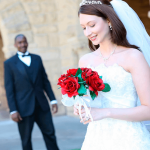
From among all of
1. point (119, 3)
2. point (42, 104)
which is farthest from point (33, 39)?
point (119, 3)

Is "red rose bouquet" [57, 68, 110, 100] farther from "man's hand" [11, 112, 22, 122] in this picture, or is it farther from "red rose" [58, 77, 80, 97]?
"man's hand" [11, 112, 22, 122]

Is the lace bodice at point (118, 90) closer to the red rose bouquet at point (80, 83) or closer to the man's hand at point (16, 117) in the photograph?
the red rose bouquet at point (80, 83)

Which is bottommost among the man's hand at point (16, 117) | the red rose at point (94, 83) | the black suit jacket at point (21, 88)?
the man's hand at point (16, 117)

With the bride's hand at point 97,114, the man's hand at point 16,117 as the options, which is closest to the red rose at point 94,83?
the bride's hand at point 97,114

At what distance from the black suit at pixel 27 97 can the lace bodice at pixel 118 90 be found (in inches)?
80.8

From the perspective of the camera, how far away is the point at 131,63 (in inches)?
67.2

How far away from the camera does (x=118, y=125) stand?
1829mm

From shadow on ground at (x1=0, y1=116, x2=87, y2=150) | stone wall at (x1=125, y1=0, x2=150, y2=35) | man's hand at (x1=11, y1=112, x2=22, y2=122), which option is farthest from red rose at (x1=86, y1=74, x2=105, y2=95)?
stone wall at (x1=125, y1=0, x2=150, y2=35)

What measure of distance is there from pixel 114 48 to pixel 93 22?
27 cm

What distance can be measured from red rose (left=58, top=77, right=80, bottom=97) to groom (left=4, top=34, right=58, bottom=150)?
215 cm

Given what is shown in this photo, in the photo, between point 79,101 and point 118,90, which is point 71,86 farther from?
point 118,90

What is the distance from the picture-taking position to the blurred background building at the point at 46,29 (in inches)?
276

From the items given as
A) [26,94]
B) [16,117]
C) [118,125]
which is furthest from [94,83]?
[26,94]

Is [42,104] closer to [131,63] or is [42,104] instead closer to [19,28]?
[131,63]
